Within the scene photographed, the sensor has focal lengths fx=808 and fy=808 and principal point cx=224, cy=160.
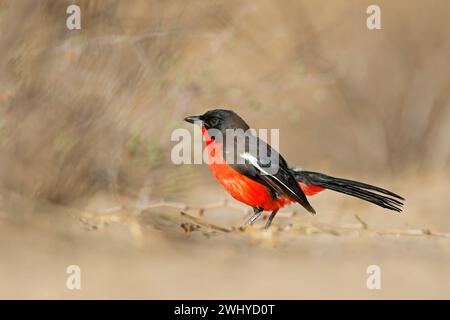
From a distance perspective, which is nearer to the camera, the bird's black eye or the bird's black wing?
the bird's black wing

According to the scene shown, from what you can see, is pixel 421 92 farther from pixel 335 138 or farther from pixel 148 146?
pixel 148 146

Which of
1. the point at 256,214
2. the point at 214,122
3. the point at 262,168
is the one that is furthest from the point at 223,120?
the point at 256,214

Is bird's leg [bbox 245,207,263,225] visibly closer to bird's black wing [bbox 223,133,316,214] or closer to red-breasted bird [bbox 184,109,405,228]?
red-breasted bird [bbox 184,109,405,228]

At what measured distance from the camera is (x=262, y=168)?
15.8ft

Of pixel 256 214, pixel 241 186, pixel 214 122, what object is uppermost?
pixel 214 122

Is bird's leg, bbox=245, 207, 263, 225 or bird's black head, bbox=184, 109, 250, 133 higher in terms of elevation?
bird's black head, bbox=184, 109, 250, 133

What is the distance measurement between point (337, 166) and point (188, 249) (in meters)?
2.55

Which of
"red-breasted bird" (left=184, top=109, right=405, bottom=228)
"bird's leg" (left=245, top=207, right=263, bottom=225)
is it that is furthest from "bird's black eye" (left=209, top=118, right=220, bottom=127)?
"bird's leg" (left=245, top=207, right=263, bottom=225)

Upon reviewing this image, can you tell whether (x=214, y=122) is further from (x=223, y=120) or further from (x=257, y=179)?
(x=257, y=179)

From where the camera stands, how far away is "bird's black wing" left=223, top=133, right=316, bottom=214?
4801 mm

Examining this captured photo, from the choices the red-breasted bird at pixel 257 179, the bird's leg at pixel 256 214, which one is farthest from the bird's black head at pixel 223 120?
the bird's leg at pixel 256 214

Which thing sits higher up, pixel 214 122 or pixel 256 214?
pixel 214 122

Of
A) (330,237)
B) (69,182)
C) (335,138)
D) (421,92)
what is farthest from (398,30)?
(69,182)

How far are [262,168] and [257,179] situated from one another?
7 centimetres
